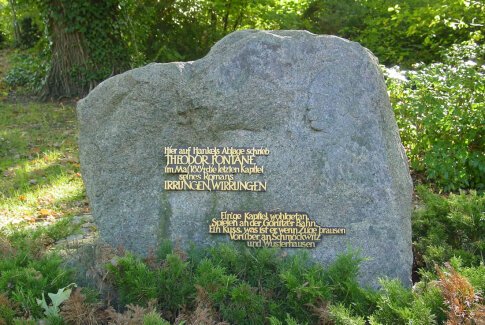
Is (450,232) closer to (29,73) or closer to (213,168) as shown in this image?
(213,168)

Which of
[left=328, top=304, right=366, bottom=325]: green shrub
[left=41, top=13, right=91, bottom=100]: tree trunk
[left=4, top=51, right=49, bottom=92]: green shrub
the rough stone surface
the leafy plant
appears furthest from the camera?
[left=4, top=51, right=49, bottom=92]: green shrub

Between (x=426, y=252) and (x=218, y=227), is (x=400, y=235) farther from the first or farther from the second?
(x=218, y=227)

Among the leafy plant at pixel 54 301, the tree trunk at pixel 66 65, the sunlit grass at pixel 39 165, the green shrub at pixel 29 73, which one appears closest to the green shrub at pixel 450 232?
the leafy plant at pixel 54 301

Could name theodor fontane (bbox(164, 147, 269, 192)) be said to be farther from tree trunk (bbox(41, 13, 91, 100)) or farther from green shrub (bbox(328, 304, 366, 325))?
tree trunk (bbox(41, 13, 91, 100))

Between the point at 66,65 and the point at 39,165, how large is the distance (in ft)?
12.9

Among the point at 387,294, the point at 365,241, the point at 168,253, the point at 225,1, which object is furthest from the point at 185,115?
the point at 225,1

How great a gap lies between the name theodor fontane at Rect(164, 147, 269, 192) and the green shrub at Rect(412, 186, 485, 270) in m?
1.34

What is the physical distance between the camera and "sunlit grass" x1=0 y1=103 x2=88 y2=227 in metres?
5.96

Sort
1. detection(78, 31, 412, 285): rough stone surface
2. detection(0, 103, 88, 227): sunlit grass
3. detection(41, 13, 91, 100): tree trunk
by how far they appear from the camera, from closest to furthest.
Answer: detection(78, 31, 412, 285): rough stone surface → detection(0, 103, 88, 227): sunlit grass → detection(41, 13, 91, 100): tree trunk

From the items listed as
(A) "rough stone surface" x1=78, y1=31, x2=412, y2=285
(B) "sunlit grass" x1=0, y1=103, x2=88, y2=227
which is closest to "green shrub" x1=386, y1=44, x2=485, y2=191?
(A) "rough stone surface" x1=78, y1=31, x2=412, y2=285

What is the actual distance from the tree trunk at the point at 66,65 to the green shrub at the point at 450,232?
7861 millimetres

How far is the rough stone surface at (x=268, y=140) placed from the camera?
3795mm

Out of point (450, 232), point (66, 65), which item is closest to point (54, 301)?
point (450, 232)

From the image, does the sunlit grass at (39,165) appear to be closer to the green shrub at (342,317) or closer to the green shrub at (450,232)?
the green shrub at (450,232)
